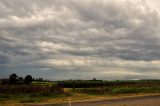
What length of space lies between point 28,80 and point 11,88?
3757 centimetres

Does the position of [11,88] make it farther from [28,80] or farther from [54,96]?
[28,80]

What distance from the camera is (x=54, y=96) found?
171 feet

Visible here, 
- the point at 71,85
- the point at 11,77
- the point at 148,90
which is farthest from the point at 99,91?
the point at 11,77

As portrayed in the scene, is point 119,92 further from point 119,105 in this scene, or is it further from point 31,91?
point 119,105

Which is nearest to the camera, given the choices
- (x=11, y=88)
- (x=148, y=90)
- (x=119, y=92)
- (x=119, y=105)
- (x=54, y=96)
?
(x=119, y=105)

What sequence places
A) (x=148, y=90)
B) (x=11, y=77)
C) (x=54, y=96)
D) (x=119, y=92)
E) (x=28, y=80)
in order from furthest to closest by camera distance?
(x=28, y=80)
(x=11, y=77)
(x=148, y=90)
(x=119, y=92)
(x=54, y=96)

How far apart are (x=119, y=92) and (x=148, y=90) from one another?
8252 millimetres

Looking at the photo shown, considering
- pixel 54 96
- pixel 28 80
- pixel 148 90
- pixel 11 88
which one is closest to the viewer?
pixel 54 96

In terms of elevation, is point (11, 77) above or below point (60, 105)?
above

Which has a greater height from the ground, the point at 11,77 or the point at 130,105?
the point at 11,77

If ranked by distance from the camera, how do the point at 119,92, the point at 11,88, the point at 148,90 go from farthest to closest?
the point at 148,90
the point at 119,92
the point at 11,88

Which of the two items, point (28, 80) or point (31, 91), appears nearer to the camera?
point (31, 91)

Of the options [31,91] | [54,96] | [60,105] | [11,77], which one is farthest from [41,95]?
[11,77]

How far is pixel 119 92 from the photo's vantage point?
6325 cm
